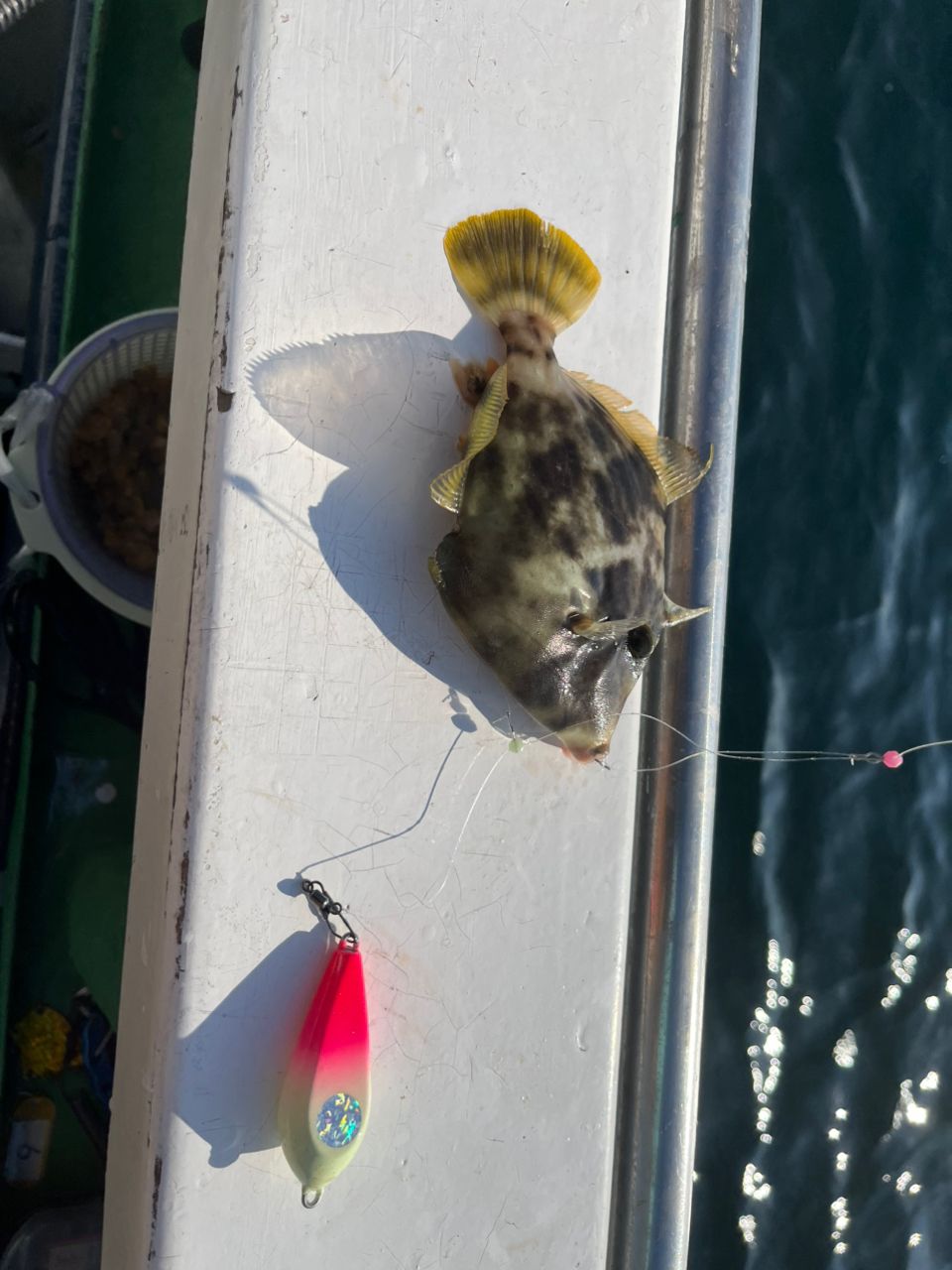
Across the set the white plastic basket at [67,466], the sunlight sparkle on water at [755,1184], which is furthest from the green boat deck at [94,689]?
the sunlight sparkle on water at [755,1184]

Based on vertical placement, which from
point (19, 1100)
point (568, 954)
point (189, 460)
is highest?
point (189, 460)

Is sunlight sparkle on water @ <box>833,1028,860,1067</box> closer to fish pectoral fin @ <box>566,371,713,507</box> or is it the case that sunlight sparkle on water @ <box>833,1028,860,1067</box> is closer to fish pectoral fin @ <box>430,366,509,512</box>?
fish pectoral fin @ <box>566,371,713,507</box>

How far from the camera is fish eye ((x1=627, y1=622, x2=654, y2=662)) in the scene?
5.79 ft

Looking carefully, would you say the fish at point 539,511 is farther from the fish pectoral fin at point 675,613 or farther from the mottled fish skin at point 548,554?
the fish pectoral fin at point 675,613

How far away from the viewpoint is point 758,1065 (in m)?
3.23

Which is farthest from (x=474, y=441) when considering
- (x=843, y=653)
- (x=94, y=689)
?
(x=843, y=653)

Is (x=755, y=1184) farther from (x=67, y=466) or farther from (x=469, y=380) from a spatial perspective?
(x=67, y=466)

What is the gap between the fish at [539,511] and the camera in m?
1.76

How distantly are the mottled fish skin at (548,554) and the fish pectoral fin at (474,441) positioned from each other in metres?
0.05

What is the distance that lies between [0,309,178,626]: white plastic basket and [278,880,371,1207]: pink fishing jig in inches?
42.0

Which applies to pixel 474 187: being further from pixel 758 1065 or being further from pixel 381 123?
pixel 758 1065

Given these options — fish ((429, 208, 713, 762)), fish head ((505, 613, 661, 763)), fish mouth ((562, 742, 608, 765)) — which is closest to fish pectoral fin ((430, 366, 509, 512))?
fish ((429, 208, 713, 762))

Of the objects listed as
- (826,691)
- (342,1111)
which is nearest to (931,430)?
(826,691)

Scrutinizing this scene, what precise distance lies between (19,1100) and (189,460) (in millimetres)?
1949
